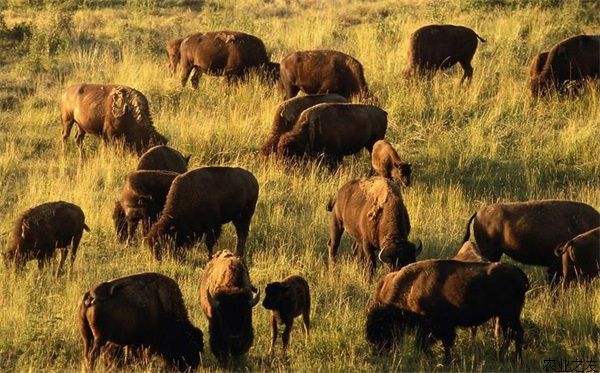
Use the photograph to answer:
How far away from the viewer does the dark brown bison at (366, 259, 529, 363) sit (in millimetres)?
8734

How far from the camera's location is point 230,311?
857 centimetres

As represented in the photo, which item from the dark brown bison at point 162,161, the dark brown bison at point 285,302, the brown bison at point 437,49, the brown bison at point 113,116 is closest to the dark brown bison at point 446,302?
the dark brown bison at point 285,302

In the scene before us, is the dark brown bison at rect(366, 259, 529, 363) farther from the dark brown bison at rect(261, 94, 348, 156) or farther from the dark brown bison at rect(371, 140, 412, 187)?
the dark brown bison at rect(261, 94, 348, 156)

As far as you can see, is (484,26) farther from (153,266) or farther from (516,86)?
(153,266)

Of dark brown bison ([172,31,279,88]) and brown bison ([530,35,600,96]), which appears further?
dark brown bison ([172,31,279,88])

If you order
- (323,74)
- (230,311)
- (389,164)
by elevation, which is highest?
(230,311)

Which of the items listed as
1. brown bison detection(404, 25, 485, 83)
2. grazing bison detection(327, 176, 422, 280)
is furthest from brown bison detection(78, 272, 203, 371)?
brown bison detection(404, 25, 485, 83)

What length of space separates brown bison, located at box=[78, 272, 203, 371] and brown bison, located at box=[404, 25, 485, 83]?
33.2 ft

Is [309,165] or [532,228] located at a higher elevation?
[532,228]

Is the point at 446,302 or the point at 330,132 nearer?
the point at 446,302

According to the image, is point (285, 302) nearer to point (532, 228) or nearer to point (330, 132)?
point (532, 228)

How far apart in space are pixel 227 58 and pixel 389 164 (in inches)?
237

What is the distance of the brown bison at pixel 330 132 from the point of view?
14.4 meters

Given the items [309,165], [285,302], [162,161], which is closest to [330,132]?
[309,165]
